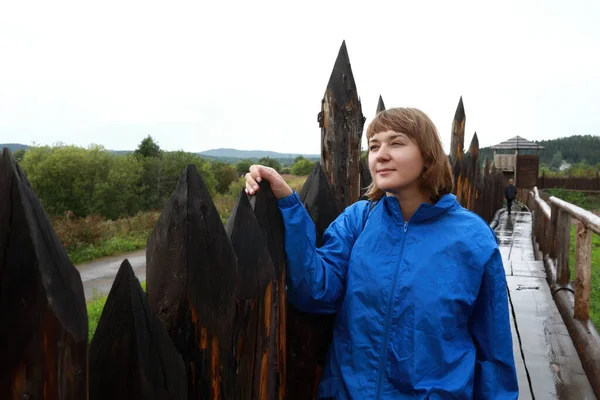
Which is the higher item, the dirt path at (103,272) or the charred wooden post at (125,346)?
the charred wooden post at (125,346)

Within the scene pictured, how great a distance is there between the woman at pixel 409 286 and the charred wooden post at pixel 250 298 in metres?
0.15

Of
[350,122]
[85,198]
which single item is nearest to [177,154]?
[85,198]

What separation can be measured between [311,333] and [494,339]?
627mm

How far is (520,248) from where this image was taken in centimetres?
777

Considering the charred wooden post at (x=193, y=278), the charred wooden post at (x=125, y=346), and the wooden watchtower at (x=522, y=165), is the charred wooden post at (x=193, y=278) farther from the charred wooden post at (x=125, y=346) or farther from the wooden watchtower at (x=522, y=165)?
the wooden watchtower at (x=522, y=165)

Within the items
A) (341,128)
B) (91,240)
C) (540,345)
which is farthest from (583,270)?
(91,240)

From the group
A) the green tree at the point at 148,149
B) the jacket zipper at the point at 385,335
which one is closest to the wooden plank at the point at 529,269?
the jacket zipper at the point at 385,335

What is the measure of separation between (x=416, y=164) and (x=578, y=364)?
8.36ft

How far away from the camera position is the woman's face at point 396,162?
5.01ft

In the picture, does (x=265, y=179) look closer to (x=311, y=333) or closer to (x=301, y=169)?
(x=311, y=333)

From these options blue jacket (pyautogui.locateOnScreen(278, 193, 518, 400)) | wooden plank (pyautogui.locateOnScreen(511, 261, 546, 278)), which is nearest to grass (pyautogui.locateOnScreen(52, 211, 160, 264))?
wooden plank (pyautogui.locateOnScreen(511, 261, 546, 278))

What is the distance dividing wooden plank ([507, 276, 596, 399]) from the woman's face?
194 cm

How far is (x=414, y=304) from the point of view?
1.43 meters

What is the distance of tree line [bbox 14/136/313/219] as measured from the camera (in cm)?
3284
